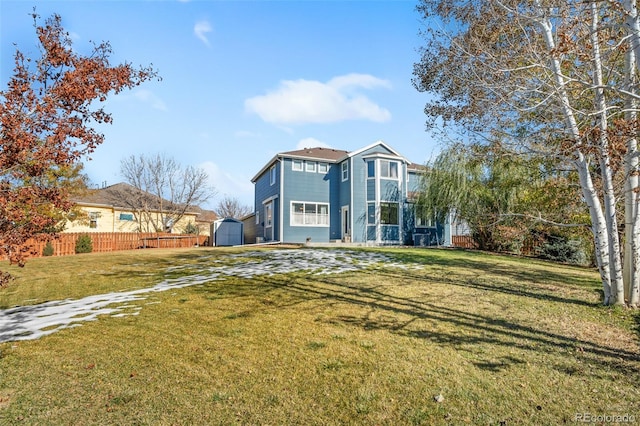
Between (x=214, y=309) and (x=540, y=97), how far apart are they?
785cm

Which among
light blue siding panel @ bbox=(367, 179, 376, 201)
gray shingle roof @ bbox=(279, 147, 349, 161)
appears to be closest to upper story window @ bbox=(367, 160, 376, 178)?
light blue siding panel @ bbox=(367, 179, 376, 201)

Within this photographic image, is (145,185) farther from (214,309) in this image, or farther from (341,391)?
(341,391)

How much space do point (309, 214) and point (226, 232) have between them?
34.5ft

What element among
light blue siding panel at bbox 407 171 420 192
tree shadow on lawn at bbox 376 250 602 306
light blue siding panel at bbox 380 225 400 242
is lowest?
tree shadow on lawn at bbox 376 250 602 306

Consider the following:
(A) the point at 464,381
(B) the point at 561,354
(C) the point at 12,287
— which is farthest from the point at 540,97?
(C) the point at 12,287

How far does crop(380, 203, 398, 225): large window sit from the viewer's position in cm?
2314

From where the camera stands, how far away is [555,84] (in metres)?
6.58

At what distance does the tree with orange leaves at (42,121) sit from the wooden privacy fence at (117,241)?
1849cm

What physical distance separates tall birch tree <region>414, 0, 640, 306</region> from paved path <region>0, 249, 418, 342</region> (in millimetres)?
5370

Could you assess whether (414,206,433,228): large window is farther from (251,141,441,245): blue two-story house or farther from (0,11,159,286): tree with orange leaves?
(0,11,159,286): tree with orange leaves

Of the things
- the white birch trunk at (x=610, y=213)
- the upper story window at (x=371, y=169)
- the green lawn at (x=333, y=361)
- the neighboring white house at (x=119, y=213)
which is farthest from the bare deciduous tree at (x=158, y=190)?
the white birch trunk at (x=610, y=213)

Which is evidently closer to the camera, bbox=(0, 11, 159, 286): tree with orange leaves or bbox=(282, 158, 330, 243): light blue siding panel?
bbox=(0, 11, 159, 286): tree with orange leaves

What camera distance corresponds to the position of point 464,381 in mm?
3834

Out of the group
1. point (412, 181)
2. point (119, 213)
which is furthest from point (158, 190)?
point (412, 181)
